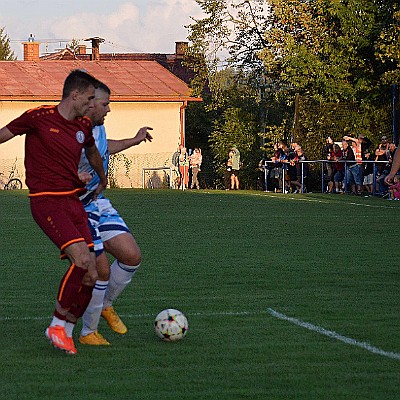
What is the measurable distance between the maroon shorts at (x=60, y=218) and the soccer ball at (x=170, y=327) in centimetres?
Answer: 91

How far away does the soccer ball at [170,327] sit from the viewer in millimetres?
7699

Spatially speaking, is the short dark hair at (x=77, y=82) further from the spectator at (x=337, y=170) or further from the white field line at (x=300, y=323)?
the spectator at (x=337, y=170)

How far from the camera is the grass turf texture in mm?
6246

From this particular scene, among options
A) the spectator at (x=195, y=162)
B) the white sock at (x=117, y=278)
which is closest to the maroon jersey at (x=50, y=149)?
the white sock at (x=117, y=278)

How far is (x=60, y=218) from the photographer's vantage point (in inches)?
280

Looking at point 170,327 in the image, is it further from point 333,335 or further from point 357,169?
point 357,169

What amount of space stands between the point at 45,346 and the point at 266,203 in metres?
22.1

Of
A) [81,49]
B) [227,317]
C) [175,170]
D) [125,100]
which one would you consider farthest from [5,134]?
[81,49]

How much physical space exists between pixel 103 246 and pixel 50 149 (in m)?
0.93

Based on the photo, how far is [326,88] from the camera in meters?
40.1

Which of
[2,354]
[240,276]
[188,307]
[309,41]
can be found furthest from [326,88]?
[2,354]

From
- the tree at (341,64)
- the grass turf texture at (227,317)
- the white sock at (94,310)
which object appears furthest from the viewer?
the tree at (341,64)

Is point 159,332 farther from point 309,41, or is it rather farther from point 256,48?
point 256,48

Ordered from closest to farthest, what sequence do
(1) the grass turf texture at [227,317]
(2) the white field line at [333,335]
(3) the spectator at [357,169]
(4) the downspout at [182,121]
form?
(1) the grass turf texture at [227,317] → (2) the white field line at [333,335] → (3) the spectator at [357,169] → (4) the downspout at [182,121]
